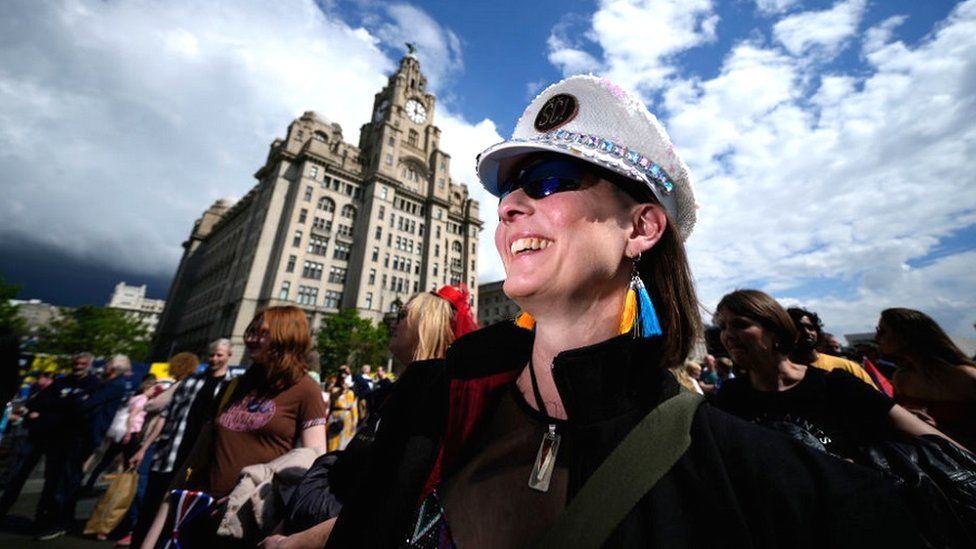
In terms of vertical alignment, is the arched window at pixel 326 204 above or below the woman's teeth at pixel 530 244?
above

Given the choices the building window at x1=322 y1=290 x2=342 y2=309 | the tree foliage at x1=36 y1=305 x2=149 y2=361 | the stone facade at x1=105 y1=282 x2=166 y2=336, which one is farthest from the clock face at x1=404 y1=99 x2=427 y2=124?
the stone facade at x1=105 y1=282 x2=166 y2=336

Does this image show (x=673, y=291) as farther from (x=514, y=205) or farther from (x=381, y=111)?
(x=381, y=111)

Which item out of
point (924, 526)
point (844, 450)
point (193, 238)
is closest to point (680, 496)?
point (924, 526)

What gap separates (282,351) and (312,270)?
4461cm

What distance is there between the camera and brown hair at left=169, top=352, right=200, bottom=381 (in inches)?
260

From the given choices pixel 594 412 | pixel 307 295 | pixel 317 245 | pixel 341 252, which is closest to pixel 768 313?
pixel 594 412

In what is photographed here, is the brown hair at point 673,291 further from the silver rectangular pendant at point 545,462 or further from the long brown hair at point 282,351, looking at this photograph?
the long brown hair at point 282,351

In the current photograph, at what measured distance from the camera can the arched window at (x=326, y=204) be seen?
149 feet

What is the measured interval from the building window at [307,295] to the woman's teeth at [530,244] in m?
46.2

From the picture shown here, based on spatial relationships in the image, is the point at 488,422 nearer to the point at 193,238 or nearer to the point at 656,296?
the point at 656,296

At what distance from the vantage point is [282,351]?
3299 mm

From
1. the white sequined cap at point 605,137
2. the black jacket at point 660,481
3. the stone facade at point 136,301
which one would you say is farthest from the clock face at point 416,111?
the stone facade at point 136,301

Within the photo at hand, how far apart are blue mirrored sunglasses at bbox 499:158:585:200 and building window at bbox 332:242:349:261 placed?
4842cm

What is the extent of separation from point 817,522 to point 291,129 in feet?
194
